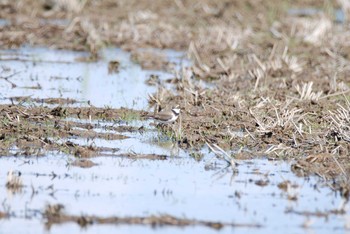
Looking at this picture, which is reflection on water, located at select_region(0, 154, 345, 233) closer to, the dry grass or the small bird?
the dry grass

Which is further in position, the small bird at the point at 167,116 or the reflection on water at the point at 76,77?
the reflection on water at the point at 76,77

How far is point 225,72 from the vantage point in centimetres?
1480

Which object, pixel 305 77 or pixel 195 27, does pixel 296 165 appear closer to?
pixel 305 77

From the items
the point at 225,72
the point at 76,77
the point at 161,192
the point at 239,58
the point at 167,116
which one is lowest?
the point at 161,192

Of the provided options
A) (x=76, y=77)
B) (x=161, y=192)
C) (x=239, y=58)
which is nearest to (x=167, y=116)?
(x=161, y=192)

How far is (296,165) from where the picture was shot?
30.5ft

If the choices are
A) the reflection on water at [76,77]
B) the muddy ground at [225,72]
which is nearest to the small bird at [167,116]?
the muddy ground at [225,72]

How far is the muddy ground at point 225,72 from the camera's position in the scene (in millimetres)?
10016

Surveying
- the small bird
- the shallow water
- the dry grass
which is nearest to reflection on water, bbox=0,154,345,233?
the shallow water

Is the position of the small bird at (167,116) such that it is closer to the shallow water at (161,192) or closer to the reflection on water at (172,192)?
the shallow water at (161,192)

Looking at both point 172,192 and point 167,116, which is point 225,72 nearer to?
point 167,116

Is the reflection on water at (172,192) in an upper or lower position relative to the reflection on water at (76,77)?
lower

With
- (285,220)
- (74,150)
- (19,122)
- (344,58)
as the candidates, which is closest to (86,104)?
(19,122)

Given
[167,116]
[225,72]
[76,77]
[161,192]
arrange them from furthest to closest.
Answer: [225,72] < [76,77] < [167,116] < [161,192]
